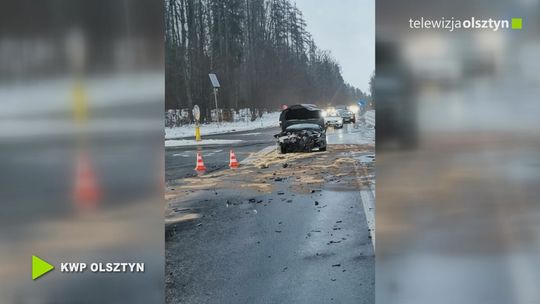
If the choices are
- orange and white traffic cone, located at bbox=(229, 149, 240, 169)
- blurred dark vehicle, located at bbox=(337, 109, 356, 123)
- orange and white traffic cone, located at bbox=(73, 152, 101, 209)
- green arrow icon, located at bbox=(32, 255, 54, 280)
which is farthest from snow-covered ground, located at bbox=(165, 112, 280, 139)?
green arrow icon, located at bbox=(32, 255, 54, 280)

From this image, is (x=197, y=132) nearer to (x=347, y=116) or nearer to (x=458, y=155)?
(x=347, y=116)

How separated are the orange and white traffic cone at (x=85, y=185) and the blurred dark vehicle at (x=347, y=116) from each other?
4.28ft

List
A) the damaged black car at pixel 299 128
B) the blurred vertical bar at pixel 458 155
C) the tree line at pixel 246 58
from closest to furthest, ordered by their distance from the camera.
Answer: the blurred vertical bar at pixel 458 155 → the tree line at pixel 246 58 → the damaged black car at pixel 299 128

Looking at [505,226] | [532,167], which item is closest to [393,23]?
[532,167]

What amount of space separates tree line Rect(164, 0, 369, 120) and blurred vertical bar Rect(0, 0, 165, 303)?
121 mm

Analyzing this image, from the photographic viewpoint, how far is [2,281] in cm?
244

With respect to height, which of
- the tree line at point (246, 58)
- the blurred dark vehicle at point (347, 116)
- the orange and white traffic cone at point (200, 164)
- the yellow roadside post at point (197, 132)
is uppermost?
the tree line at point (246, 58)

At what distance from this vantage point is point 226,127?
2.38 meters

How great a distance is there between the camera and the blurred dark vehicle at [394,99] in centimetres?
211

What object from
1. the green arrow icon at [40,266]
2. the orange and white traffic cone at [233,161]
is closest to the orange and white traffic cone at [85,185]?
the green arrow icon at [40,266]

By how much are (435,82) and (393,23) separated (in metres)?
0.33

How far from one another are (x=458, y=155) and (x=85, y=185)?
1.85m

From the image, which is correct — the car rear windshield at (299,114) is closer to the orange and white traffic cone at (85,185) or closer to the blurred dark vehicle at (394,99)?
the blurred dark vehicle at (394,99)

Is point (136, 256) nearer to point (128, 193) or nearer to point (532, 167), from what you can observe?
point (128, 193)
